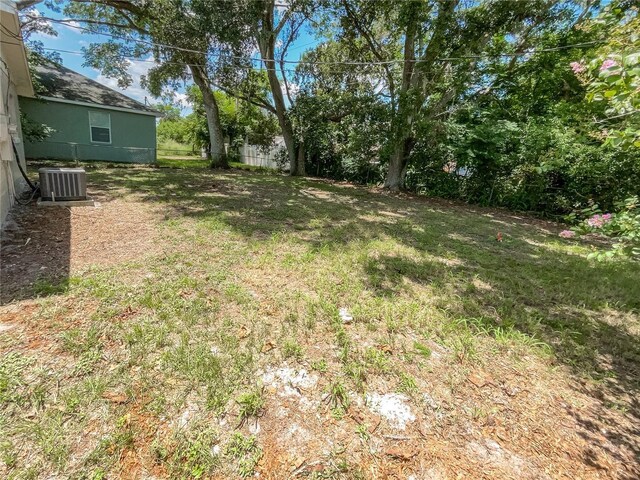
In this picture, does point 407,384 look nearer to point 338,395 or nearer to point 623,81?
point 338,395

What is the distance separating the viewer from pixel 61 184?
534 cm

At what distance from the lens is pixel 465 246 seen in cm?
507

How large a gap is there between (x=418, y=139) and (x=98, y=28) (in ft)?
42.4

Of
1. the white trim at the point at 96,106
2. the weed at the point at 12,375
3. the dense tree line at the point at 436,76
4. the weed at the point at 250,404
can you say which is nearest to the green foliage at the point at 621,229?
the weed at the point at 250,404

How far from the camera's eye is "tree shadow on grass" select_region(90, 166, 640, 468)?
2.51m

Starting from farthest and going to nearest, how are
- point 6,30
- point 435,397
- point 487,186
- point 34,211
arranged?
1. point 487,186
2. point 34,211
3. point 6,30
4. point 435,397

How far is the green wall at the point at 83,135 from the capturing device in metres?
11.6

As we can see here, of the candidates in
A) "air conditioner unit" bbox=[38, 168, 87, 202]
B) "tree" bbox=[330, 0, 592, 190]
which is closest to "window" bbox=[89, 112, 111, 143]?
"air conditioner unit" bbox=[38, 168, 87, 202]

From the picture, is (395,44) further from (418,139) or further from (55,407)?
(55,407)

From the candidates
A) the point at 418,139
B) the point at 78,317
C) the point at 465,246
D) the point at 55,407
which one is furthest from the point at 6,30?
the point at 418,139

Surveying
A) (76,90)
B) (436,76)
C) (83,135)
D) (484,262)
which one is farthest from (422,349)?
(76,90)

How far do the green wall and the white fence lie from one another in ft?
18.9

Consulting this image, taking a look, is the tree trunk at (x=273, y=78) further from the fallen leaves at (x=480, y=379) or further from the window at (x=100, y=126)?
the fallen leaves at (x=480, y=379)

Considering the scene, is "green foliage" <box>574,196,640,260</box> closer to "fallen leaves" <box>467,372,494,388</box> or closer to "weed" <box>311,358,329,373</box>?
"fallen leaves" <box>467,372,494,388</box>
